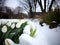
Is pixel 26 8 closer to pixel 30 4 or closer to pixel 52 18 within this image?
pixel 30 4

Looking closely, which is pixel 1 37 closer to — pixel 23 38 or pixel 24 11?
pixel 23 38

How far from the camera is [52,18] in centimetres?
159

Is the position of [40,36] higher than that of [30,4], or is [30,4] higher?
[30,4]

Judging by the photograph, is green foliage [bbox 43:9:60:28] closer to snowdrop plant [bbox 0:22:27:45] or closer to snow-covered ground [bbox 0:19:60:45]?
snow-covered ground [bbox 0:19:60:45]

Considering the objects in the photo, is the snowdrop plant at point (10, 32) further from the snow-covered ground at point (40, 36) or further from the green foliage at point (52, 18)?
the green foliage at point (52, 18)

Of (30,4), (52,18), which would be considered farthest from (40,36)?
(30,4)

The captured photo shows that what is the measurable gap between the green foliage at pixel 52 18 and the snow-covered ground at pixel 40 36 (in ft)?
0.14

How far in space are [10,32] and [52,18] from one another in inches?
17.8

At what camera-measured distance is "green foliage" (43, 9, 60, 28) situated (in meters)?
1.59

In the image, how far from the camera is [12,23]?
158cm

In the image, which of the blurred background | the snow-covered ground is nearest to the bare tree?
the blurred background

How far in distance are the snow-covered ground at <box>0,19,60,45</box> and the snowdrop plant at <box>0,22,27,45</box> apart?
0.04 m

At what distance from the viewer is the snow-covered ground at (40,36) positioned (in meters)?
1.52

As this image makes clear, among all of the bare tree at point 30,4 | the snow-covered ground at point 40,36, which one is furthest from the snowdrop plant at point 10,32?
the bare tree at point 30,4
